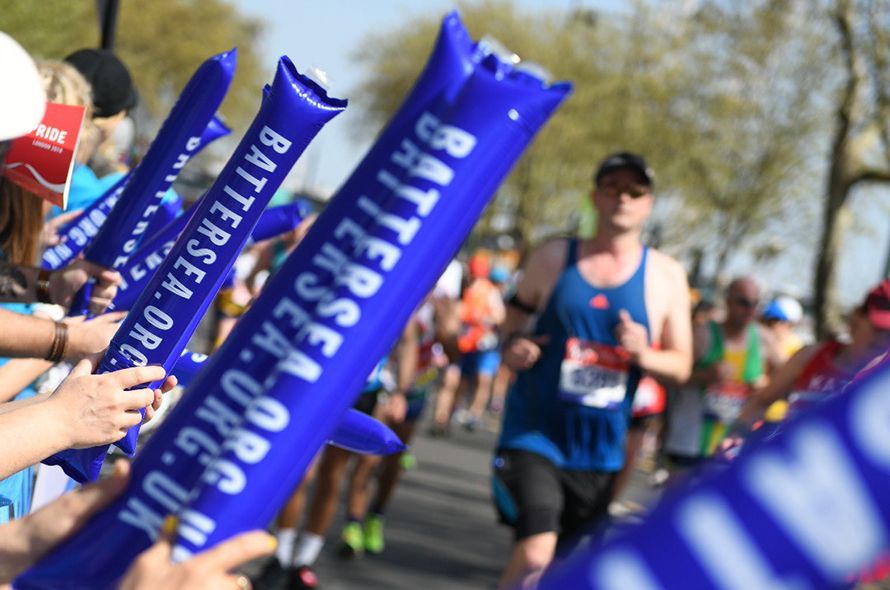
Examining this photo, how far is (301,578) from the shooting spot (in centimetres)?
644

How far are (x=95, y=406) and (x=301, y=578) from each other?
452cm

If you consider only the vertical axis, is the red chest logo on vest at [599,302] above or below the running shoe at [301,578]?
above

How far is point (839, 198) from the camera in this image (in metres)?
17.6

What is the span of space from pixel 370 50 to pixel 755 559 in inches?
2110

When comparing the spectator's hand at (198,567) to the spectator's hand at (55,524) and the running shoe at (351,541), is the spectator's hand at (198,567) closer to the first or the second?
the spectator's hand at (55,524)

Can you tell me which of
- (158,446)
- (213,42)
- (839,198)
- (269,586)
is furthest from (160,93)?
(158,446)

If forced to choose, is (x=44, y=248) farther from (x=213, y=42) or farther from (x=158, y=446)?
(x=213, y=42)

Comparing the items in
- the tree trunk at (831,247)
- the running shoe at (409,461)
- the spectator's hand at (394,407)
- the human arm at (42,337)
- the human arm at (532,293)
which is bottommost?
the running shoe at (409,461)

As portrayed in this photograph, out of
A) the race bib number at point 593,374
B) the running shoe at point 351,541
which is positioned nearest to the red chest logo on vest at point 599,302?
the race bib number at point 593,374

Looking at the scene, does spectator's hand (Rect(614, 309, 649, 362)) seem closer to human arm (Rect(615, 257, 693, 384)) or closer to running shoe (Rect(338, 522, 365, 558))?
human arm (Rect(615, 257, 693, 384))

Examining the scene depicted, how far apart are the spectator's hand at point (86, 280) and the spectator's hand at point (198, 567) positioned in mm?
2001

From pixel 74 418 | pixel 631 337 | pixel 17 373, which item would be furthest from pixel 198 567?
pixel 631 337

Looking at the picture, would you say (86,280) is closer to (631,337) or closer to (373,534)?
(631,337)

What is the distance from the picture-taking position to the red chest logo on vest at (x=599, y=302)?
16.8ft
